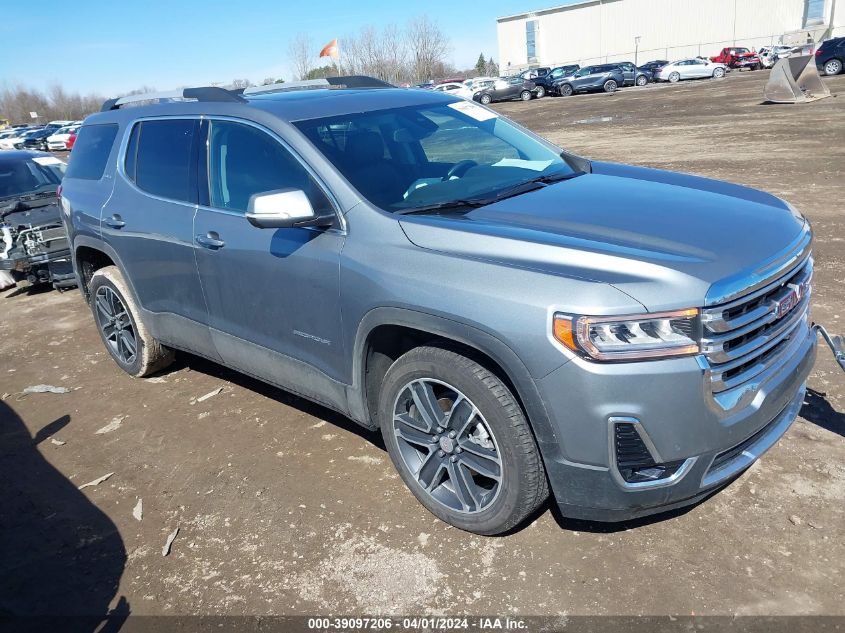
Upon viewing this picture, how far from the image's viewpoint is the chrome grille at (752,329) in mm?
2465

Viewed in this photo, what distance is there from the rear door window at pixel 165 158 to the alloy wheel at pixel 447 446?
1911 mm

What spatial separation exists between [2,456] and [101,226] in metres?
1.64

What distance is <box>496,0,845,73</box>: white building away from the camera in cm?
6462

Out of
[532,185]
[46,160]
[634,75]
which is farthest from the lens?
[634,75]

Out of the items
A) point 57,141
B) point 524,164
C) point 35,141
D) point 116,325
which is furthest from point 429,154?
point 35,141

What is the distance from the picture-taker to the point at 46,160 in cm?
899

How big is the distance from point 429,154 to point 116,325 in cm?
296

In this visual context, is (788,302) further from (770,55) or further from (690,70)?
(770,55)

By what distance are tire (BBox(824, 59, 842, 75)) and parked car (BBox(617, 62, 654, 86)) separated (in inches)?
479

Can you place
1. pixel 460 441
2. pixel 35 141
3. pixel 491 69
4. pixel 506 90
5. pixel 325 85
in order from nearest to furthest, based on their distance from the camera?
Result: pixel 460 441, pixel 325 85, pixel 35 141, pixel 506 90, pixel 491 69

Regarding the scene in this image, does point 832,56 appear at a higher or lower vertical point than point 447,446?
lower

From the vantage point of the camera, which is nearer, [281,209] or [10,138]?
[281,209]

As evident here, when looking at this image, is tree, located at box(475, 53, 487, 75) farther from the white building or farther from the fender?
the fender

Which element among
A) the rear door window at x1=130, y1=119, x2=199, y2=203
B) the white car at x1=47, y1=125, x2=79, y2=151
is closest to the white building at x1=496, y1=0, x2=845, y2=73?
the white car at x1=47, y1=125, x2=79, y2=151
